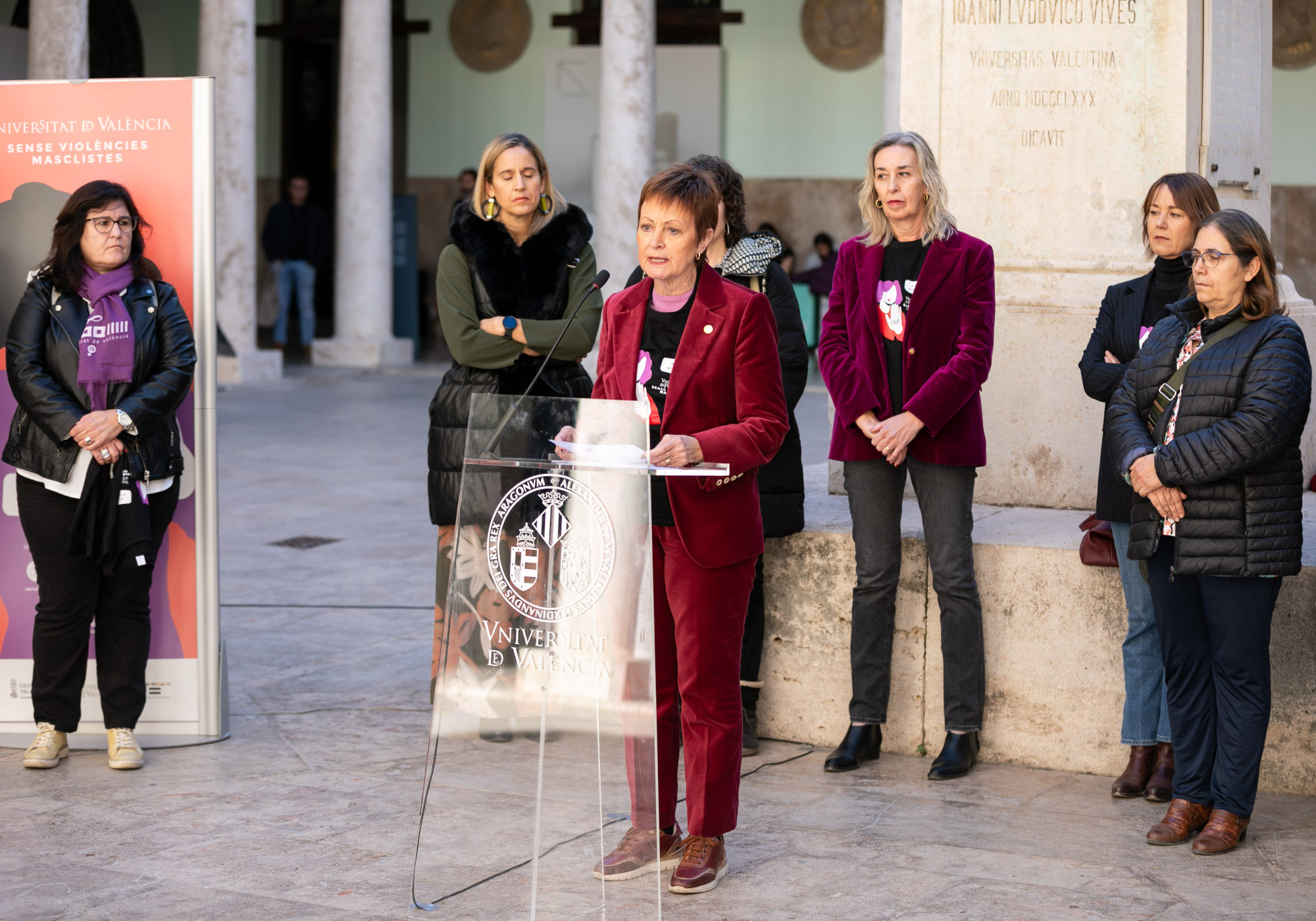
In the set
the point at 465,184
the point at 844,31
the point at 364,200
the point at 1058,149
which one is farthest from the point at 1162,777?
the point at 844,31

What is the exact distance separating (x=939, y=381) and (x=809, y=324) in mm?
14392

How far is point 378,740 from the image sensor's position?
530cm

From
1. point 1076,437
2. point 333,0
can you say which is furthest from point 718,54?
point 1076,437

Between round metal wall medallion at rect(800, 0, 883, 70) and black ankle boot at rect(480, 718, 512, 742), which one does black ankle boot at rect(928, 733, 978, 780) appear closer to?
black ankle boot at rect(480, 718, 512, 742)

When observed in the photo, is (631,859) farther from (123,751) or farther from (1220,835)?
A: (123,751)

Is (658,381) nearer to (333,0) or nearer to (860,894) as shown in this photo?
(860,894)

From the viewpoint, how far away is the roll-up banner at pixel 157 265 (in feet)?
16.8

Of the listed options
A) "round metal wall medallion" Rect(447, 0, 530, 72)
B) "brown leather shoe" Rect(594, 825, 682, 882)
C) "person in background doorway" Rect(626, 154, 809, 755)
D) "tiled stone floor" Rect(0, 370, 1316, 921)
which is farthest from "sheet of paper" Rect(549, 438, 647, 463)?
"round metal wall medallion" Rect(447, 0, 530, 72)

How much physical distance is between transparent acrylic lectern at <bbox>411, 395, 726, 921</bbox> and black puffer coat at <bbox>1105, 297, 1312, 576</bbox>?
1408 mm

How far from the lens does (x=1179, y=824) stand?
4289mm

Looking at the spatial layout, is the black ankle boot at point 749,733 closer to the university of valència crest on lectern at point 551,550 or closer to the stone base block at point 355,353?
the university of valència crest on lectern at point 551,550

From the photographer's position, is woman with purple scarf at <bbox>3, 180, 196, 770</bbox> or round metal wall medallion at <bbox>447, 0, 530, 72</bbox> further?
round metal wall medallion at <bbox>447, 0, 530, 72</bbox>

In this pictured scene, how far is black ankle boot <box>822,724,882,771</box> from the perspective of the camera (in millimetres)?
4996

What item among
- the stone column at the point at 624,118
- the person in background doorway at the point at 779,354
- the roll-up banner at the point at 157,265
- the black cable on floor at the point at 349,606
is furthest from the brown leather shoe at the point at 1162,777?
the stone column at the point at 624,118
